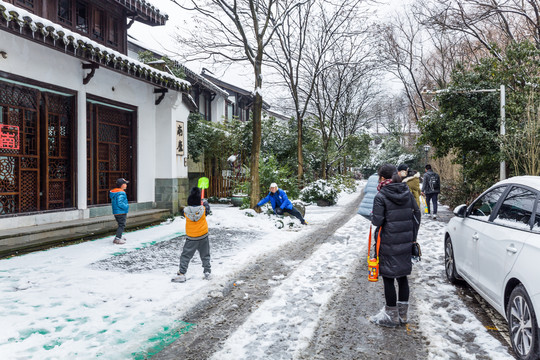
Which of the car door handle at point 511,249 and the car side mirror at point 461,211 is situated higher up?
the car side mirror at point 461,211

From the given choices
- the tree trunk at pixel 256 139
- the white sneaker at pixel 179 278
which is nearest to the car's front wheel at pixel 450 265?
the white sneaker at pixel 179 278

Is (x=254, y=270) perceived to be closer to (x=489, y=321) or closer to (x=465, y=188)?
(x=489, y=321)

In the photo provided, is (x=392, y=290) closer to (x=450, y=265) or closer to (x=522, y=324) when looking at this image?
(x=522, y=324)

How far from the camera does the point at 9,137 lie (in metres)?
7.11

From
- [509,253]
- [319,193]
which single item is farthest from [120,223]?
[319,193]

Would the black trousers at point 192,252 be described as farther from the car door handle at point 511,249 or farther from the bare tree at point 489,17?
the bare tree at point 489,17

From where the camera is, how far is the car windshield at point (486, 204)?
Result: 4.27m

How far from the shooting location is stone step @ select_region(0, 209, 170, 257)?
6.52m

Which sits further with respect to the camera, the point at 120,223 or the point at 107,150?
the point at 107,150

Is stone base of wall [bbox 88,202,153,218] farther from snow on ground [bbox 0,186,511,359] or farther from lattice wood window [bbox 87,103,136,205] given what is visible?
snow on ground [bbox 0,186,511,359]

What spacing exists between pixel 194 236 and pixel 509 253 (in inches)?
156

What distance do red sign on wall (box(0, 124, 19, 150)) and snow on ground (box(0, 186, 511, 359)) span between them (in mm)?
2190

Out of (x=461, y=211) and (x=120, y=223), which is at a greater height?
(x=461, y=211)

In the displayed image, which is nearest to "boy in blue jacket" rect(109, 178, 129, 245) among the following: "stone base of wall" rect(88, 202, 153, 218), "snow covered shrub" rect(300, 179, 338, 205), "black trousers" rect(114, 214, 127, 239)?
"black trousers" rect(114, 214, 127, 239)
